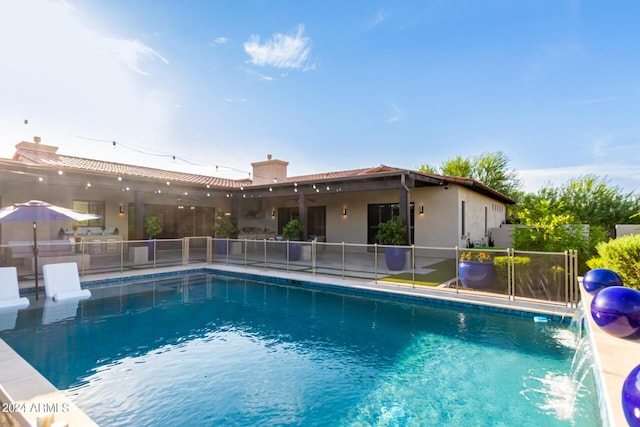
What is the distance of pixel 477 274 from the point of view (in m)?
7.67

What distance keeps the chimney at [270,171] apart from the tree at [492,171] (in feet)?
68.6

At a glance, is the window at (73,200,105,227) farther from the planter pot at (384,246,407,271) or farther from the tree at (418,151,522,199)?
the tree at (418,151,522,199)

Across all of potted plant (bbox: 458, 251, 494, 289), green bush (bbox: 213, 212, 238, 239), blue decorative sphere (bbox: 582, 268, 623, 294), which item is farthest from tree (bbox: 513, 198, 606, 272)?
green bush (bbox: 213, 212, 238, 239)

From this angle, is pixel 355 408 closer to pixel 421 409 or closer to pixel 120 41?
pixel 421 409

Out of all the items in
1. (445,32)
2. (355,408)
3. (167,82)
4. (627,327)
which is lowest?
(355,408)

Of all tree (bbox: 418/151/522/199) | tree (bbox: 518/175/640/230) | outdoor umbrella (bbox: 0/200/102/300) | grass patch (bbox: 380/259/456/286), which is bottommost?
grass patch (bbox: 380/259/456/286)

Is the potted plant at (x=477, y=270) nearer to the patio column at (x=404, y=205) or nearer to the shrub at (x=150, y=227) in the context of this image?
the patio column at (x=404, y=205)

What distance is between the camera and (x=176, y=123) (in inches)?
600

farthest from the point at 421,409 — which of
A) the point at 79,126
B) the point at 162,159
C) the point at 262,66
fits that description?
the point at 162,159

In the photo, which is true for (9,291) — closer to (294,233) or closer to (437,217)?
(294,233)

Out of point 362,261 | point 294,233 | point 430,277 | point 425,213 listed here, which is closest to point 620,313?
point 430,277

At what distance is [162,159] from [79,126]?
4.62 m

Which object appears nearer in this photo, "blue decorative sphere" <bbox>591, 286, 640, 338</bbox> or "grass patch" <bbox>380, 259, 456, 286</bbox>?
"blue decorative sphere" <bbox>591, 286, 640, 338</bbox>

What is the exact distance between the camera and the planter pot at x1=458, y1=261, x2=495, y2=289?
298 inches
